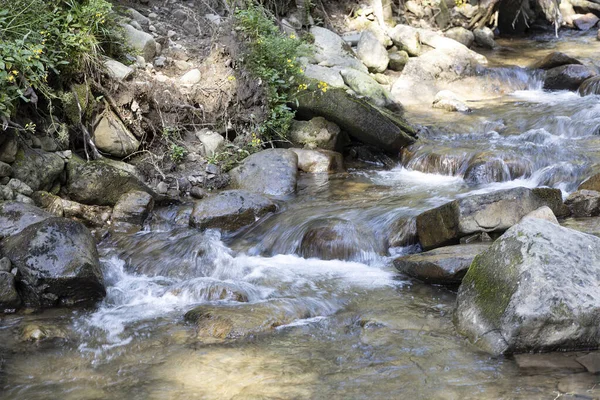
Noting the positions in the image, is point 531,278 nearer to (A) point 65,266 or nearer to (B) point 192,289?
(B) point 192,289

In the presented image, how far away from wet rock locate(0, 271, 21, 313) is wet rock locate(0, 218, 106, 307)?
8 centimetres

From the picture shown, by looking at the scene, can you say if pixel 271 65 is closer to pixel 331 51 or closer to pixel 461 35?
pixel 331 51

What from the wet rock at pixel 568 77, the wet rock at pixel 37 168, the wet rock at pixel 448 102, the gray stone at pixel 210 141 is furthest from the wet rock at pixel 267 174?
the wet rock at pixel 568 77

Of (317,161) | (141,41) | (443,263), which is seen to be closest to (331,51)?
(317,161)

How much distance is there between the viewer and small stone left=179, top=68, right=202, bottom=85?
27.0ft

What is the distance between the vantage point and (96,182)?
6625mm

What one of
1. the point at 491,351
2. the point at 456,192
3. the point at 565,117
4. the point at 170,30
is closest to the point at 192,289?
the point at 491,351

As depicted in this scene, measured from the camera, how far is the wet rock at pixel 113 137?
7.20m

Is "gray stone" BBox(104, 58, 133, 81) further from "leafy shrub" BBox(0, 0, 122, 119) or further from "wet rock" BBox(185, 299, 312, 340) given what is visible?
"wet rock" BBox(185, 299, 312, 340)

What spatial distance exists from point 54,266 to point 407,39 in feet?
31.7

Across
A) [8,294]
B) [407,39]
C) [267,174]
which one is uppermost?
[407,39]

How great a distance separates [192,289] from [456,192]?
357 centimetres

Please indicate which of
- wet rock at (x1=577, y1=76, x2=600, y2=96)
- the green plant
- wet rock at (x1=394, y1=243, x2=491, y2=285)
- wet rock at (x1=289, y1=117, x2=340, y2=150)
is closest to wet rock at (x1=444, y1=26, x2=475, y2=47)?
wet rock at (x1=577, y1=76, x2=600, y2=96)

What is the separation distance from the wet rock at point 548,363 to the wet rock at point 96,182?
15.1ft
